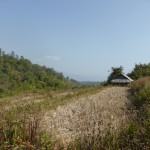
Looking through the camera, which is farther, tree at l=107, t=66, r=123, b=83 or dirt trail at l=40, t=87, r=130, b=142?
tree at l=107, t=66, r=123, b=83

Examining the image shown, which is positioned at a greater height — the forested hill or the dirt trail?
the forested hill

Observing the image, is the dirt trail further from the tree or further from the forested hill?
the forested hill

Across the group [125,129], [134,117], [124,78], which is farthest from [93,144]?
[124,78]

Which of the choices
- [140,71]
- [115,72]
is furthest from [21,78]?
[140,71]

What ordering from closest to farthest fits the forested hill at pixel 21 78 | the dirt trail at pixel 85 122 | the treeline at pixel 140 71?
1. the dirt trail at pixel 85 122
2. the treeline at pixel 140 71
3. the forested hill at pixel 21 78

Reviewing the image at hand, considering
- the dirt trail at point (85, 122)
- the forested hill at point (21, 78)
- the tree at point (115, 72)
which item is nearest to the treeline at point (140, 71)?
the tree at point (115, 72)

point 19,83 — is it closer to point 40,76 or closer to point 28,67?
point 40,76

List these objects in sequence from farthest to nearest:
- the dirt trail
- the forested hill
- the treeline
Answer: the forested hill < the treeline < the dirt trail

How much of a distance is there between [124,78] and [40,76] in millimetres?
39786

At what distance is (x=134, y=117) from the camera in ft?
20.9

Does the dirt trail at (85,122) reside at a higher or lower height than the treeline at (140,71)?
lower

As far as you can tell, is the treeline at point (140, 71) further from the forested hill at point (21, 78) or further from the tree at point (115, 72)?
the forested hill at point (21, 78)

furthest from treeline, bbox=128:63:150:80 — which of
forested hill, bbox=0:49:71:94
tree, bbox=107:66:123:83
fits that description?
forested hill, bbox=0:49:71:94

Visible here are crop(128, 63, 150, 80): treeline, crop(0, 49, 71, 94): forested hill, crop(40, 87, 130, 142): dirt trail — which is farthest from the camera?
crop(0, 49, 71, 94): forested hill
